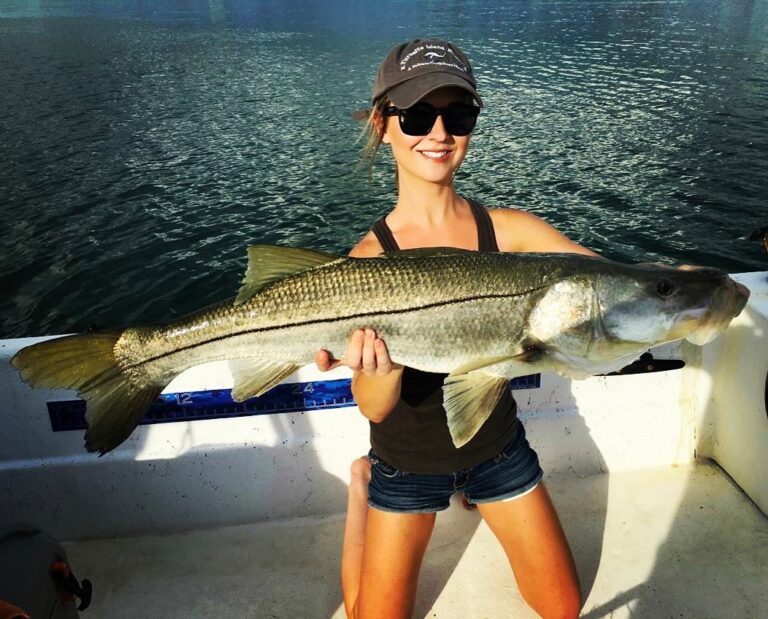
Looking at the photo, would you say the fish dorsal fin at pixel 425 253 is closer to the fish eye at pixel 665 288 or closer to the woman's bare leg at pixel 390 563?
the fish eye at pixel 665 288

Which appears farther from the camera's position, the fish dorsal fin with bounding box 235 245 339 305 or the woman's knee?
the woman's knee

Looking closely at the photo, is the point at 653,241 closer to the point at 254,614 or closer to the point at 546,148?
the point at 546,148

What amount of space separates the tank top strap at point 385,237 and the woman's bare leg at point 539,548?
1.38 m

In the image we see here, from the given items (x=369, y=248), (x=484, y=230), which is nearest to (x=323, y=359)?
(x=369, y=248)

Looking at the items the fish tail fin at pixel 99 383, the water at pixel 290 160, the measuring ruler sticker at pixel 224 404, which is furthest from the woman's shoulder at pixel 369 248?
the water at pixel 290 160

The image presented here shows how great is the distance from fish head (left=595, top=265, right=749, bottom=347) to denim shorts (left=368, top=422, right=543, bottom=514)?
0.94m

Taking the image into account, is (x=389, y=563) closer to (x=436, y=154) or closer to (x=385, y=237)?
(x=385, y=237)

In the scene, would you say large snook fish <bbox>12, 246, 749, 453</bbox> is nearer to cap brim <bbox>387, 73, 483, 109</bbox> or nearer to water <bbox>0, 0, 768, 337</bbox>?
cap brim <bbox>387, 73, 483, 109</bbox>

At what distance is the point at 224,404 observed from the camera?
4.02 m

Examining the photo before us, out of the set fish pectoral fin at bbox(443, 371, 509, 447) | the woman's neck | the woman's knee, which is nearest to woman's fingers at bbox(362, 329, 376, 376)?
fish pectoral fin at bbox(443, 371, 509, 447)

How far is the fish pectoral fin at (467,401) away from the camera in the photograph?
2830 mm

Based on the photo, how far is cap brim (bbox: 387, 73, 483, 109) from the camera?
3.08 metres

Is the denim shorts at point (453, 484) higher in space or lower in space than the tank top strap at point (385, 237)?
lower

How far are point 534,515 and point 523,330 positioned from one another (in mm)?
1091
